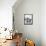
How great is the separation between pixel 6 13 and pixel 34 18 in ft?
6.57

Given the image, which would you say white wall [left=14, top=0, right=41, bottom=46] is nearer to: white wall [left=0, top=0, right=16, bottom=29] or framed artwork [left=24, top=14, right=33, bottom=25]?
framed artwork [left=24, top=14, right=33, bottom=25]

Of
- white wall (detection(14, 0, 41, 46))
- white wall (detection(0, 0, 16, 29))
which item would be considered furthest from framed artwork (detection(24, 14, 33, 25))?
white wall (detection(0, 0, 16, 29))

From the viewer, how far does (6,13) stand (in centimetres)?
431

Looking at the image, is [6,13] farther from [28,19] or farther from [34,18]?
[34,18]

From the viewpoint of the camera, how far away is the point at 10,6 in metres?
4.27

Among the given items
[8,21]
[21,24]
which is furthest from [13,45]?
[21,24]

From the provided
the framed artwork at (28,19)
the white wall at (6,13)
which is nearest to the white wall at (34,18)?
the framed artwork at (28,19)

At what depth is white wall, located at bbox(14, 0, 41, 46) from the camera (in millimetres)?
5867

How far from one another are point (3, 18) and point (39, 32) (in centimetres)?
237

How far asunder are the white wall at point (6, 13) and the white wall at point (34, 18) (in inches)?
61.3

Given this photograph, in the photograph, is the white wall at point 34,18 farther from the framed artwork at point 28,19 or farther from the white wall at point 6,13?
the white wall at point 6,13

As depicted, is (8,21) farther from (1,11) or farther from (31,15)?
(31,15)

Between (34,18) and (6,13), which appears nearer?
(6,13)

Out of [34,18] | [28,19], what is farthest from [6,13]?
[34,18]
